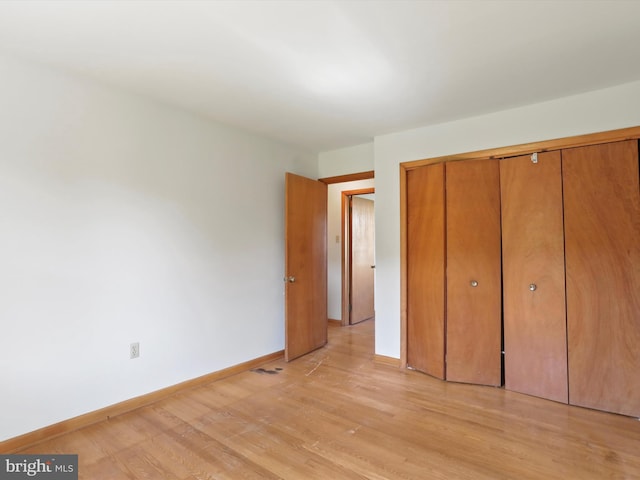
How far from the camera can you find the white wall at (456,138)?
7.99ft

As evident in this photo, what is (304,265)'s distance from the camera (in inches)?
146

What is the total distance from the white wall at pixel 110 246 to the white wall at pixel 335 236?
199 cm

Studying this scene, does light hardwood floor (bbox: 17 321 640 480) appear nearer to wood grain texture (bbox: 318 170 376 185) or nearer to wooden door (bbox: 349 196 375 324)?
wood grain texture (bbox: 318 170 376 185)

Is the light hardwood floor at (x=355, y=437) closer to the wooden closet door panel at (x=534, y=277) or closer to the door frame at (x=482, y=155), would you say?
the wooden closet door panel at (x=534, y=277)

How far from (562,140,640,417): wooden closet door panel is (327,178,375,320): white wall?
2970mm

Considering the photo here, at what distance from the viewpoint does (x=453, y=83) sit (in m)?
2.35

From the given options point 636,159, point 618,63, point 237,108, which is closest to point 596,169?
point 636,159

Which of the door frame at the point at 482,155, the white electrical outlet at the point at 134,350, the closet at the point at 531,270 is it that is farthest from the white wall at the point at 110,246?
the closet at the point at 531,270

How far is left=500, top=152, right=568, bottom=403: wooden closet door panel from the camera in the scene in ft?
8.47

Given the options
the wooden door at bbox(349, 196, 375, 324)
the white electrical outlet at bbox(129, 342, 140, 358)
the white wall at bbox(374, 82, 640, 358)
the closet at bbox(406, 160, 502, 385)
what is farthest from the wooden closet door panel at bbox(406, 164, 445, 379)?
the white electrical outlet at bbox(129, 342, 140, 358)

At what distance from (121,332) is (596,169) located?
12.0ft

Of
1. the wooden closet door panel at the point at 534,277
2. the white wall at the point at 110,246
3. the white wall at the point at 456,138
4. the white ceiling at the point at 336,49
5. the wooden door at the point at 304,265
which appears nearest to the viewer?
the white ceiling at the point at 336,49

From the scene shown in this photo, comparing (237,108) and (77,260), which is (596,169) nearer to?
(237,108)

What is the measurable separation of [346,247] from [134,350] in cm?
331
